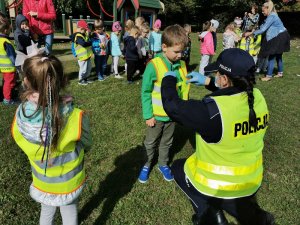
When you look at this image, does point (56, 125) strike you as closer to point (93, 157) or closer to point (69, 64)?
point (93, 157)

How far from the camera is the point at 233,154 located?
2160 millimetres

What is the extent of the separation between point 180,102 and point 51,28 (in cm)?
581

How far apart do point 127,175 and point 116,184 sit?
8.9 inches

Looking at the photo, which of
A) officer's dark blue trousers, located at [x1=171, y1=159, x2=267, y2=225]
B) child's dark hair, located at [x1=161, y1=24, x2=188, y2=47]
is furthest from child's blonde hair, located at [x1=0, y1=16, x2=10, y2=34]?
officer's dark blue trousers, located at [x1=171, y1=159, x2=267, y2=225]

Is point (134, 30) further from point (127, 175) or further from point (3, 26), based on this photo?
point (127, 175)

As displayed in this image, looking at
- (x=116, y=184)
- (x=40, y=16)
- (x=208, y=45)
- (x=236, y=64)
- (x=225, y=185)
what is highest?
(x=40, y=16)

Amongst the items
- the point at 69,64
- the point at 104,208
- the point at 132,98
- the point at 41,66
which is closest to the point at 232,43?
the point at 132,98

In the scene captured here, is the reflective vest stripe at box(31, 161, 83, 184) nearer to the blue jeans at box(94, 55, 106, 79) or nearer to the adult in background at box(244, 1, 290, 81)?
the blue jeans at box(94, 55, 106, 79)

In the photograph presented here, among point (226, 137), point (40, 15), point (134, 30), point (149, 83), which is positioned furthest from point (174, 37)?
point (134, 30)

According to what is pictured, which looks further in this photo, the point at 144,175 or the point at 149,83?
the point at 144,175

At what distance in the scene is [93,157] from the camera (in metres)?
4.03

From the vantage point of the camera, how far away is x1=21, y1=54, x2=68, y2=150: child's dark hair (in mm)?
1874

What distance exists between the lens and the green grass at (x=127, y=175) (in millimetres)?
3082

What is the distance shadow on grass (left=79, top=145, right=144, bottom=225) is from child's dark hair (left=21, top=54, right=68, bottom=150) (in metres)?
1.40
